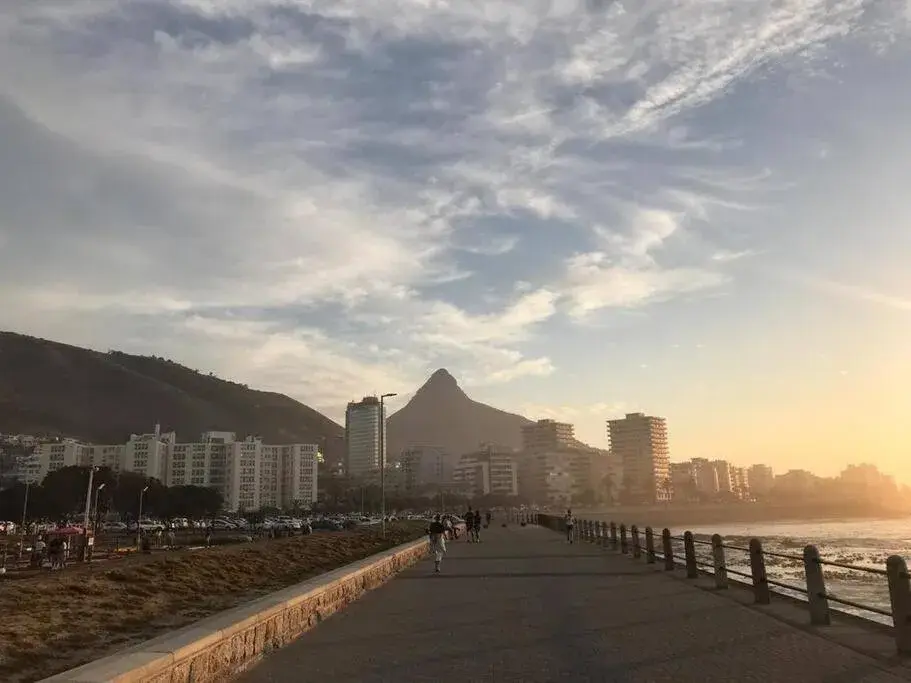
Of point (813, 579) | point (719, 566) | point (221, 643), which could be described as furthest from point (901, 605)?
point (221, 643)

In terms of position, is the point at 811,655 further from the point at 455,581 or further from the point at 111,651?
the point at 455,581

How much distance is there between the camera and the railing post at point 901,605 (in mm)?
7684

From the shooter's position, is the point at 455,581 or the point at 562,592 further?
the point at 455,581

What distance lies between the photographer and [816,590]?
9734 millimetres

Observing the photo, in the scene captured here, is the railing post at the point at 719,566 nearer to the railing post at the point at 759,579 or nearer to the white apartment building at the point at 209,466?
the railing post at the point at 759,579

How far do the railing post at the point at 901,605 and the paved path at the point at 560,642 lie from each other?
1.59 feet

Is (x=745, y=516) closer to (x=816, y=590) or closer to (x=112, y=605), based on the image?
(x=816, y=590)

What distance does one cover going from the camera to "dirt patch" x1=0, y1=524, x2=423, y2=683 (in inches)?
363

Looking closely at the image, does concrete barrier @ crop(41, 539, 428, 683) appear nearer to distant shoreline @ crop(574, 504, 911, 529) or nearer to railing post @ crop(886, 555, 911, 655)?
railing post @ crop(886, 555, 911, 655)

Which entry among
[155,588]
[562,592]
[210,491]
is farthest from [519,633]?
[210,491]

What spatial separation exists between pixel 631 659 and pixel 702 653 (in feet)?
2.95

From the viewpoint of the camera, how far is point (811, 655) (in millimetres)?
7844

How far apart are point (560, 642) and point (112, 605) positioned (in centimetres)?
873

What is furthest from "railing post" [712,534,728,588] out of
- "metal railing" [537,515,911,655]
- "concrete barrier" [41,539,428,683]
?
"concrete barrier" [41,539,428,683]
